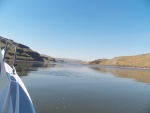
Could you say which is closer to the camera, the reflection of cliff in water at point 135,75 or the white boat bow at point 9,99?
the white boat bow at point 9,99

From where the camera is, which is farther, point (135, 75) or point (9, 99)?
point (135, 75)

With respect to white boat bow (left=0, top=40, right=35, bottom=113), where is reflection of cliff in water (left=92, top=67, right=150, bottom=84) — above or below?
below

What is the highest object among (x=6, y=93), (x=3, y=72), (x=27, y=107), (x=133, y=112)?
(x=3, y=72)

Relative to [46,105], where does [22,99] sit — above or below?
above

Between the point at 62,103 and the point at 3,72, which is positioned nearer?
the point at 3,72

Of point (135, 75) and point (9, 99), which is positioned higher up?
point (9, 99)

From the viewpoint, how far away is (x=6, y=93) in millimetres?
7453

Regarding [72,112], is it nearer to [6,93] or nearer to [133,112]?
[133,112]

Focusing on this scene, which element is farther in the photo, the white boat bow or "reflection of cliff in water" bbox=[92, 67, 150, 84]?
"reflection of cliff in water" bbox=[92, 67, 150, 84]

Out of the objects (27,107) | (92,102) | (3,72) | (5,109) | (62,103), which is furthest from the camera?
(92,102)

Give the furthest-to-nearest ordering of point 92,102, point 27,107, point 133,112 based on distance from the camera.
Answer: point 92,102, point 133,112, point 27,107

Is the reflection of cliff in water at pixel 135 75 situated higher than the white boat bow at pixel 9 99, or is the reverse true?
the white boat bow at pixel 9 99

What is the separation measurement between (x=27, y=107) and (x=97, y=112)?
1247 cm

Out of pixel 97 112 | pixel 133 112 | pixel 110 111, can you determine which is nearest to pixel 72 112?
pixel 97 112
